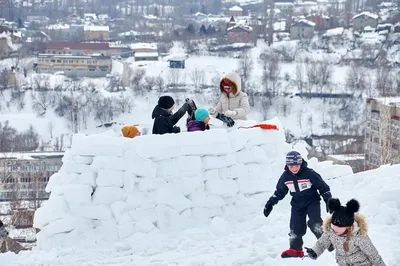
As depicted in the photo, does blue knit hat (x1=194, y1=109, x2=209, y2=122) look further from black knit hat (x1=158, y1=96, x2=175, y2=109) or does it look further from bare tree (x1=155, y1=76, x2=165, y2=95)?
bare tree (x1=155, y1=76, x2=165, y2=95)

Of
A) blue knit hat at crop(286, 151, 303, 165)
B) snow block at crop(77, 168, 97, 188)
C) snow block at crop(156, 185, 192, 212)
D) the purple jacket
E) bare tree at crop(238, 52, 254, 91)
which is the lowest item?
bare tree at crop(238, 52, 254, 91)

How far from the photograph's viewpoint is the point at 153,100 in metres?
34.6

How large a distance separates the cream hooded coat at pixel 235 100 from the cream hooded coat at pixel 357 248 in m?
2.78

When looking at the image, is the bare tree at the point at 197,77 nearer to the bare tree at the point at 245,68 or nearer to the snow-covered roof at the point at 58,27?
the bare tree at the point at 245,68

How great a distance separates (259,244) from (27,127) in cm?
2639

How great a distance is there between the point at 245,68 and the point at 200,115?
32602 mm

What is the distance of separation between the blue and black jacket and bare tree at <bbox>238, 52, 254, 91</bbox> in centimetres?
3169

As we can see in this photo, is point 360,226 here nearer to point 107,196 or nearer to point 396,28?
point 107,196

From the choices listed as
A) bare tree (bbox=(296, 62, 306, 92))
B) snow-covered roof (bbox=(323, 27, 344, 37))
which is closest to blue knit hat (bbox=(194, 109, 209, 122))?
bare tree (bbox=(296, 62, 306, 92))

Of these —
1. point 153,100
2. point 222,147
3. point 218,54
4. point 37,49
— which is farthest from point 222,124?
point 37,49

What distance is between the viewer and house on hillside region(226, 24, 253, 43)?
46219mm

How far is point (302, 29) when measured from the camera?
46719 millimetres

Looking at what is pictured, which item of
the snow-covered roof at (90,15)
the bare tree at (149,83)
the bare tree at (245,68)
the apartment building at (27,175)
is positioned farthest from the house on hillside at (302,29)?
the apartment building at (27,175)

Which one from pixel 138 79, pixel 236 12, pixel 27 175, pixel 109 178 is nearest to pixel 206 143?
pixel 109 178
